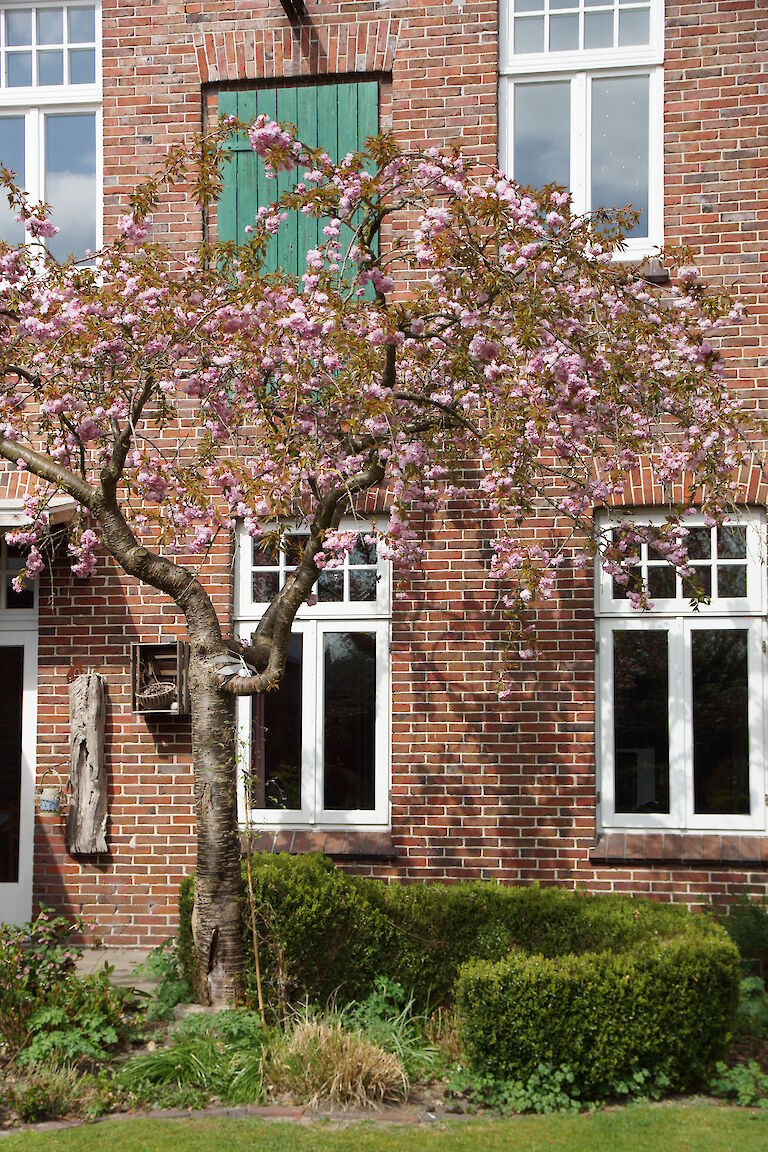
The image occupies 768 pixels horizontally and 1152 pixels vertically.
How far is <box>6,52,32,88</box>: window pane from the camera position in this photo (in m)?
9.91

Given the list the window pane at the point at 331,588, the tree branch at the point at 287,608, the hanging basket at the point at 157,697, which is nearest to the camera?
the tree branch at the point at 287,608

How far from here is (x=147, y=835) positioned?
9.24 metres

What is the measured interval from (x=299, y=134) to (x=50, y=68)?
2115mm

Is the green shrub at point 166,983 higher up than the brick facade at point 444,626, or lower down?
lower down

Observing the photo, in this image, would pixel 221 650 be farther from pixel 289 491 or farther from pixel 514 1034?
pixel 514 1034

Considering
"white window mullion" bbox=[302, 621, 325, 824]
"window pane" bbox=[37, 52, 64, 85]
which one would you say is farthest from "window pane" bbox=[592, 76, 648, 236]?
"window pane" bbox=[37, 52, 64, 85]

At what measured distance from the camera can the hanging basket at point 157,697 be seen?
905cm

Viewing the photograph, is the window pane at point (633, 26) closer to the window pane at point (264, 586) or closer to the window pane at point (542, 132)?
the window pane at point (542, 132)

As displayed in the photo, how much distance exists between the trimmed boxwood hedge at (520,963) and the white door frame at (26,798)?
254 centimetres

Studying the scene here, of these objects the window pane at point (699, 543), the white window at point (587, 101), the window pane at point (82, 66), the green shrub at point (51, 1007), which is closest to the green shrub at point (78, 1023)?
the green shrub at point (51, 1007)

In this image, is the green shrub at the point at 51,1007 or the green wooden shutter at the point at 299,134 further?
the green wooden shutter at the point at 299,134

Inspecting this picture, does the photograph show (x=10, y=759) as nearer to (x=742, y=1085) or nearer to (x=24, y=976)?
(x=24, y=976)

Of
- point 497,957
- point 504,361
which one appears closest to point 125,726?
point 497,957

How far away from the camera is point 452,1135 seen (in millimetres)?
5543
